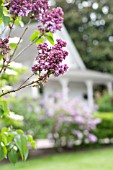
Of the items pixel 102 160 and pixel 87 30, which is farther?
pixel 87 30

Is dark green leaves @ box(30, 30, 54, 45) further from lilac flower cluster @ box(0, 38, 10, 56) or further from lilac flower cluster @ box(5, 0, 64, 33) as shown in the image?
lilac flower cluster @ box(0, 38, 10, 56)

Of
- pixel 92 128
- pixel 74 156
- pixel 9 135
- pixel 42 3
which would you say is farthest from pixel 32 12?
pixel 92 128

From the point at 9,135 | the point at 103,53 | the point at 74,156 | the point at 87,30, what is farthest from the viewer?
the point at 87,30

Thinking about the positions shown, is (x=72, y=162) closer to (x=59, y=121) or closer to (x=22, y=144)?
(x=59, y=121)

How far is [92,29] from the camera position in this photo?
31094 mm

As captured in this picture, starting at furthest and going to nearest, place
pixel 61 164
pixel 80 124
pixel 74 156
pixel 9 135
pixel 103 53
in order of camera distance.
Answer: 1. pixel 103 53
2. pixel 80 124
3. pixel 74 156
4. pixel 61 164
5. pixel 9 135

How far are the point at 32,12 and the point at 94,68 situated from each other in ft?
93.8

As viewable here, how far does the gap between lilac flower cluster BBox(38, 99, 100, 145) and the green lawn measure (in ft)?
1.65

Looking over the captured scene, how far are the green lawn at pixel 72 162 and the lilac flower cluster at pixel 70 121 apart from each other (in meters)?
0.50

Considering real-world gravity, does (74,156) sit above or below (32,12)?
below

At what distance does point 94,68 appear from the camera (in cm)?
2998

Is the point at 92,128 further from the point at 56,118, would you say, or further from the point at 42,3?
the point at 42,3

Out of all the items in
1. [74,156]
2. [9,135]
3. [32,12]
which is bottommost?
[74,156]

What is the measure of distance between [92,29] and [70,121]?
21831mm
